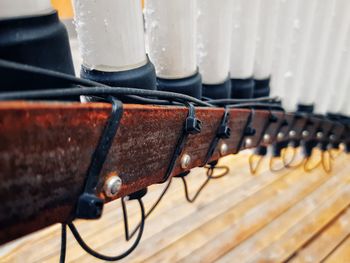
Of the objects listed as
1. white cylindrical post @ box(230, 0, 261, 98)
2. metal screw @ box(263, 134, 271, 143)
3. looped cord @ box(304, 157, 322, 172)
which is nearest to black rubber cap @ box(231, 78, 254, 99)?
white cylindrical post @ box(230, 0, 261, 98)

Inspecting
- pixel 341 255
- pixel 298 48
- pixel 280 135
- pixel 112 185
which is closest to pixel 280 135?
pixel 280 135

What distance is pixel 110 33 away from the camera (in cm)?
30

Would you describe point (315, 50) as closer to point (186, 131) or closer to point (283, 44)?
point (283, 44)

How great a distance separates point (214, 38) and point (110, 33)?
0.79ft

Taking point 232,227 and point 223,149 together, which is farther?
point 232,227

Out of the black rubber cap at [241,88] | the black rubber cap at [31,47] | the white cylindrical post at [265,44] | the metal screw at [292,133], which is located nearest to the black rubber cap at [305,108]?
the metal screw at [292,133]

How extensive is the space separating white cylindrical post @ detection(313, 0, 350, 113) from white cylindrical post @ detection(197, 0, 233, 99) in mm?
479

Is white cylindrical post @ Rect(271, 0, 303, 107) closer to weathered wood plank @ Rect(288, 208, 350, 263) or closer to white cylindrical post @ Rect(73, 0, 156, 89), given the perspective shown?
weathered wood plank @ Rect(288, 208, 350, 263)

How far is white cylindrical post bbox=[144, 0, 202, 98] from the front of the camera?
1.28 ft

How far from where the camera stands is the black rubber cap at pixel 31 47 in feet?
0.79

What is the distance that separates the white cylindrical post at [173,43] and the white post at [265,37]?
270mm

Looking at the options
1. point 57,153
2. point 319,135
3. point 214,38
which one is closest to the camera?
point 57,153

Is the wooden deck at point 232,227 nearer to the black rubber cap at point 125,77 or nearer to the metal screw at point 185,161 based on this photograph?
the metal screw at point 185,161

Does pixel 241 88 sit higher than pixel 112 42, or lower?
lower
